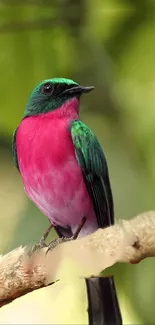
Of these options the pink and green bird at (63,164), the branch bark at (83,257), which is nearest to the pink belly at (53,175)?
the pink and green bird at (63,164)

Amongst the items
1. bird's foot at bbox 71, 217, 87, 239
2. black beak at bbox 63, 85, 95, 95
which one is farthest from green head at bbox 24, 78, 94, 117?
bird's foot at bbox 71, 217, 87, 239

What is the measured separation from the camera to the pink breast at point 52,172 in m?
0.76

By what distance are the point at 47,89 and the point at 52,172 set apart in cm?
15

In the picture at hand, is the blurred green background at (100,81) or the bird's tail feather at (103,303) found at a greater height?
the blurred green background at (100,81)

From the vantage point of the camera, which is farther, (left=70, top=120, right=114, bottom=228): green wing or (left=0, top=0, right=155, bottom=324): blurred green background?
(left=0, top=0, right=155, bottom=324): blurred green background

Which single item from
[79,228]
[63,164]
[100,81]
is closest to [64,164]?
[63,164]

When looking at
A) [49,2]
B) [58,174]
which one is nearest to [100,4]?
[49,2]

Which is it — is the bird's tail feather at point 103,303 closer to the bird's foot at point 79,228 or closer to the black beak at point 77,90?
the bird's foot at point 79,228

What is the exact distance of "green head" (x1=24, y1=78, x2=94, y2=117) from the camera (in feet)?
2.65

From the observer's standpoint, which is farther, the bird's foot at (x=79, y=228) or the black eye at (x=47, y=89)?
the black eye at (x=47, y=89)

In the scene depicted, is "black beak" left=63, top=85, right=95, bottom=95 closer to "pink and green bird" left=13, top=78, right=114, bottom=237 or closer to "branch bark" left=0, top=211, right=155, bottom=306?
"pink and green bird" left=13, top=78, right=114, bottom=237

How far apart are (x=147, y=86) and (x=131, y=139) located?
93 mm

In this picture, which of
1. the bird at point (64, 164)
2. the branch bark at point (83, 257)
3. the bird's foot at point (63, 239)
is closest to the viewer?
the branch bark at point (83, 257)

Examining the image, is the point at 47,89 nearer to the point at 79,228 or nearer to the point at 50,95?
the point at 50,95
